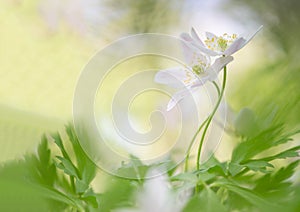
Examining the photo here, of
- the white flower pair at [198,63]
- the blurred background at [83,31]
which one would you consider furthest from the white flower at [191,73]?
the blurred background at [83,31]

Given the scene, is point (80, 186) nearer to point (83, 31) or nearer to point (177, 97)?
point (177, 97)

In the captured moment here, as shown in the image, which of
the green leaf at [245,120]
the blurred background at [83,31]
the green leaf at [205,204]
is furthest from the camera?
the blurred background at [83,31]

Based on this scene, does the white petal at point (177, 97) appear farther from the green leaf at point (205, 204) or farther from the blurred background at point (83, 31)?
A: the blurred background at point (83, 31)

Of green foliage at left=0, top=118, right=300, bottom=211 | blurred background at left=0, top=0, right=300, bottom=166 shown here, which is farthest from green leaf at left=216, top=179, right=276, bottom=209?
blurred background at left=0, top=0, right=300, bottom=166

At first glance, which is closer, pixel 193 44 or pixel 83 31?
pixel 193 44

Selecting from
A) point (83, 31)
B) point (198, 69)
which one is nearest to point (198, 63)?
point (198, 69)

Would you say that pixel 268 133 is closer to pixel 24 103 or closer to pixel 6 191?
pixel 6 191
